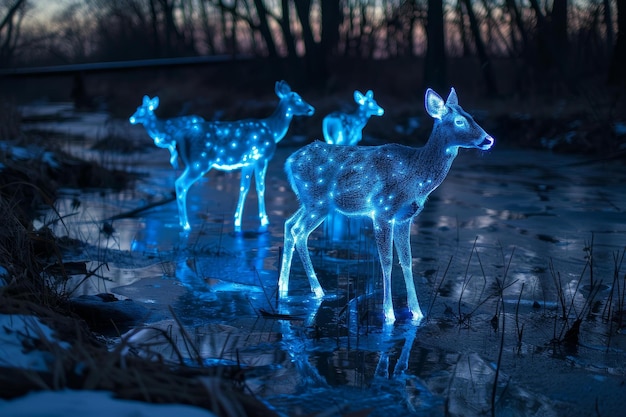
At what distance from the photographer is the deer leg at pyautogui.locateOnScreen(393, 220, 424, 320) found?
5512 mm

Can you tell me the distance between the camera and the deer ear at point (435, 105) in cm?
519

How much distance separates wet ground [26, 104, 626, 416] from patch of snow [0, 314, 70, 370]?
0.65m

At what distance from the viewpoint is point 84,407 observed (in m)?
3.10

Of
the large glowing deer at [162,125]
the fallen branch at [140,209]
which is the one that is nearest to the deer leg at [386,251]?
the large glowing deer at [162,125]

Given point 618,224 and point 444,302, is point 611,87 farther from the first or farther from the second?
point 444,302

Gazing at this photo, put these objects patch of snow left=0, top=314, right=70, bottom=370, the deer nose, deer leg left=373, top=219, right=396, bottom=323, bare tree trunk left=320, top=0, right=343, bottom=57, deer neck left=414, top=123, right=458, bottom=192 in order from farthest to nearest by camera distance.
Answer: bare tree trunk left=320, top=0, right=343, bottom=57 → deer leg left=373, top=219, right=396, bottom=323 → deer neck left=414, top=123, right=458, bottom=192 → the deer nose → patch of snow left=0, top=314, right=70, bottom=370

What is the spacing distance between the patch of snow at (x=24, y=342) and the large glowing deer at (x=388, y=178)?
2456 mm

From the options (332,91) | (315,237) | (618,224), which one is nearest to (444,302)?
(315,237)

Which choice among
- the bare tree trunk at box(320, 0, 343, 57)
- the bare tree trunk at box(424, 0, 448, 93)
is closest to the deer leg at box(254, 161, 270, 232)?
the bare tree trunk at box(424, 0, 448, 93)

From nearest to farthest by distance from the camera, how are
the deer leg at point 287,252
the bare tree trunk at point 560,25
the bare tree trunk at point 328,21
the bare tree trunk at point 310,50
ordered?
the deer leg at point 287,252, the bare tree trunk at point 560,25, the bare tree trunk at point 310,50, the bare tree trunk at point 328,21

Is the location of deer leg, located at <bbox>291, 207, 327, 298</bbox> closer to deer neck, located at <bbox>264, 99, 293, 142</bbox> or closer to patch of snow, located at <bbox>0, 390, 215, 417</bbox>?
patch of snow, located at <bbox>0, 390, 215, 417</bbox>

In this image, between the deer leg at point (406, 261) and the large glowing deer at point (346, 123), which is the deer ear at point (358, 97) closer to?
the large glowing deer at point (346, 123)

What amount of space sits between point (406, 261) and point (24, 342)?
111 inches

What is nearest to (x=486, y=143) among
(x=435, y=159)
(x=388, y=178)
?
(x=435, y=159)
